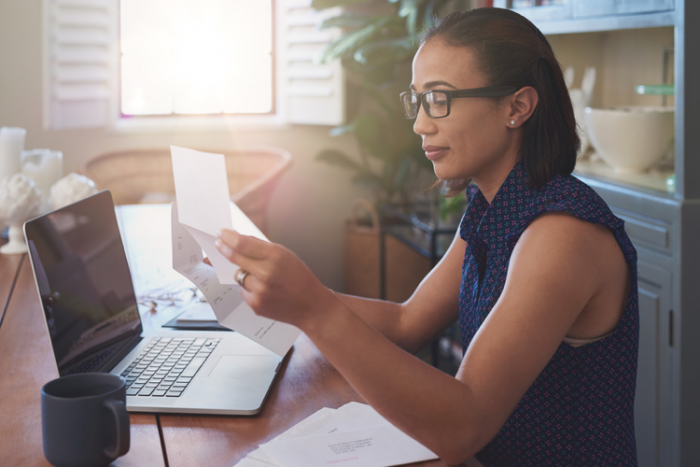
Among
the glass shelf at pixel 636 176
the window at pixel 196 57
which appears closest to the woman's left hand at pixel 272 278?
the glass shelf at pixel 636 176

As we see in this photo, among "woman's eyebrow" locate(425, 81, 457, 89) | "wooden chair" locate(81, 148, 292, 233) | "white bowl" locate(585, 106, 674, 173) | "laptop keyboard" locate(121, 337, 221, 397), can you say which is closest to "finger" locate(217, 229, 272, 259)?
"laptop keyboard" locate(121, 337, 221, 397)

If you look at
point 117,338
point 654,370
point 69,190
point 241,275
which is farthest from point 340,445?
point 69,190

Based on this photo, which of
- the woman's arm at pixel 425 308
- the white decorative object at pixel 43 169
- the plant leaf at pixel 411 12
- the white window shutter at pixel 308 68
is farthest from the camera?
the white window shutter at pixel 308 68

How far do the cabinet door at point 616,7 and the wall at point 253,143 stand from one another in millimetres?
1975

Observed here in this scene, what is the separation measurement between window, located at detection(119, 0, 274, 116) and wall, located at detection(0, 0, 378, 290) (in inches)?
10.6

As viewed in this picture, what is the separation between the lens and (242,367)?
1.08 m

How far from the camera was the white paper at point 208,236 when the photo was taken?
2.69ft

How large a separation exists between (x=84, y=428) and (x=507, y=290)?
548 mm

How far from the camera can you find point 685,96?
1.73m

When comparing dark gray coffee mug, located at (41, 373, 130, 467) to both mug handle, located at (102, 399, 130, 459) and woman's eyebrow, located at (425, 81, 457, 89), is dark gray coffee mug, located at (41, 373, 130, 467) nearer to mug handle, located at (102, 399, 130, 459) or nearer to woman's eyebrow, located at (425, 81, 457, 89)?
mug handle, located at (102, 399, 130, 459)

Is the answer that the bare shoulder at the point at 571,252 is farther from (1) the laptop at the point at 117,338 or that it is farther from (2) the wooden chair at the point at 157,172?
(2) the wooden chair at the point at 157,172

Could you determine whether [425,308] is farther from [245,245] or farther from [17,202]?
[17,202]

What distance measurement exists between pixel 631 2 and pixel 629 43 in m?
0.76

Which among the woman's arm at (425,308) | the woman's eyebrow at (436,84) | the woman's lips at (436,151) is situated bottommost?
the woman's arm at (425,308)
